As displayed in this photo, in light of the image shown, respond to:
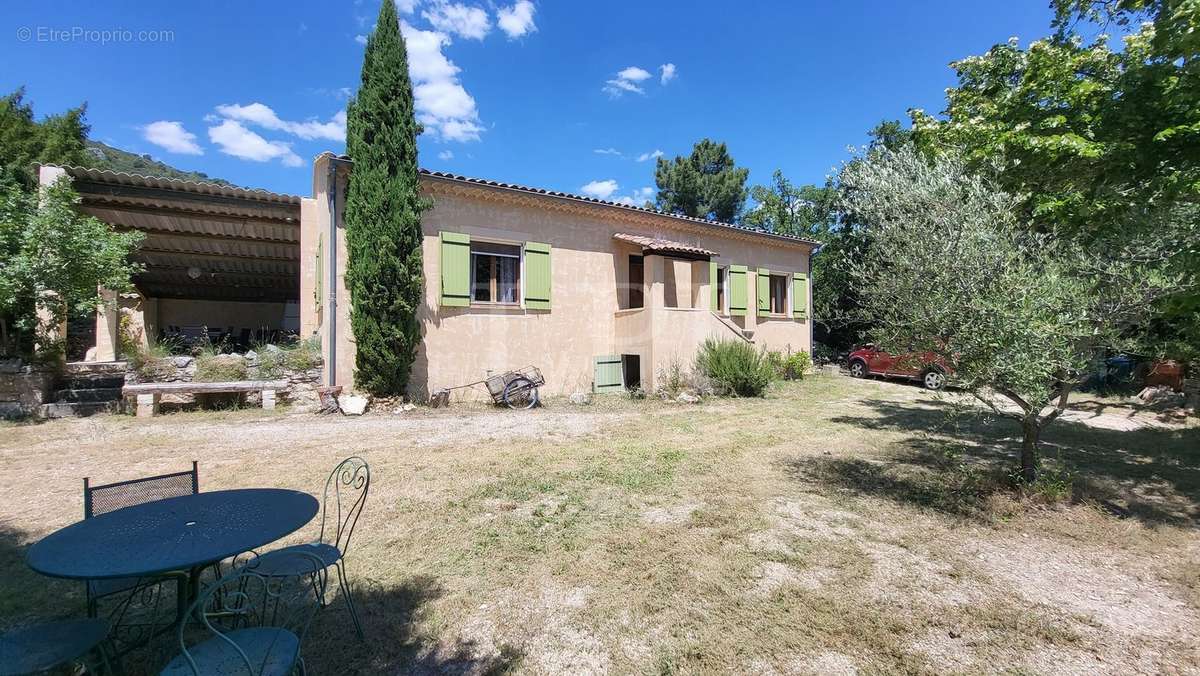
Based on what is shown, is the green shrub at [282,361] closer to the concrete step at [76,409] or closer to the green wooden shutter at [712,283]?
the concrete step at [76,409]

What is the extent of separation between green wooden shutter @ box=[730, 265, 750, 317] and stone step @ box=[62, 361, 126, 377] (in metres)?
13.5

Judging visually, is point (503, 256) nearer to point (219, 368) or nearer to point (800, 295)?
point (219, 368)

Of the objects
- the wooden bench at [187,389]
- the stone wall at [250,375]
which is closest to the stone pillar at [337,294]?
the stone wall at [250,375]

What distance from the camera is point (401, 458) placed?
6.00 metres

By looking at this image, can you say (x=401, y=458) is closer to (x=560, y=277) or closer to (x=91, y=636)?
(x=91, y=636)

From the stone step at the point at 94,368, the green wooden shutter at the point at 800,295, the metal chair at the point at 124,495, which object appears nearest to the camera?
the metal chair at the point at 124,495

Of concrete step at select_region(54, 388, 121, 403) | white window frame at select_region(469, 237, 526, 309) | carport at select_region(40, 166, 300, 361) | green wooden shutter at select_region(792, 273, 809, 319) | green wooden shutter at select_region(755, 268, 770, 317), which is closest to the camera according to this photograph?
concrete step at select_region(54, 388, 121, 403)

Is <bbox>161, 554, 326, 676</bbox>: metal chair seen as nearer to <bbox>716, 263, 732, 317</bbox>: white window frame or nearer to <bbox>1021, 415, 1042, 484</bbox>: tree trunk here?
<bbox>1021, 415, 1042, 484</bbox>: tree trunk

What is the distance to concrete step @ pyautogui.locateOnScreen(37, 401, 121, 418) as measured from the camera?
8117 mm

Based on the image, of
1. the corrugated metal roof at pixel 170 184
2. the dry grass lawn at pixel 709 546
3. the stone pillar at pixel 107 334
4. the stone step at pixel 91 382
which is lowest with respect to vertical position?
the dry grass lawn at pixel 709 546

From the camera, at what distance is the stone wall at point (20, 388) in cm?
791

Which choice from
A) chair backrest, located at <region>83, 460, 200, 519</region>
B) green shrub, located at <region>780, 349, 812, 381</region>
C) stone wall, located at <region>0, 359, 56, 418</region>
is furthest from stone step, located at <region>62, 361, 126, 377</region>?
green shrub, located at <region>780, 349, 812, 381</region>

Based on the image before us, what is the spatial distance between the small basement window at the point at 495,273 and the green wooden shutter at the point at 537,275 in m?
0.26

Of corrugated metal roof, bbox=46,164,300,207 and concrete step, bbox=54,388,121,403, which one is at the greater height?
corrugated metal roof, bbox=46,164,300,207
